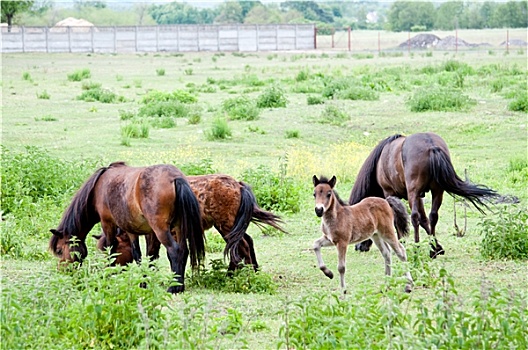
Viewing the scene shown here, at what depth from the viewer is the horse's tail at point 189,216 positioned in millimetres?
8531

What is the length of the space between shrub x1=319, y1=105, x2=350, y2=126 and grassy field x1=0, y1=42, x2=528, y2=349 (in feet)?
0.13

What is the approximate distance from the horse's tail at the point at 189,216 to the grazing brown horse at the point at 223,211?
0.45 m

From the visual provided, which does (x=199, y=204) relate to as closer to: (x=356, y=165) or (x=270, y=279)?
(x=270, y=279)

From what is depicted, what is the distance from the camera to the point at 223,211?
361 inches

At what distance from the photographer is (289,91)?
29.3m

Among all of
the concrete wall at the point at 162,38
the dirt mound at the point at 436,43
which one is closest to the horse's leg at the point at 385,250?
the dirt mound at the point at 436,43

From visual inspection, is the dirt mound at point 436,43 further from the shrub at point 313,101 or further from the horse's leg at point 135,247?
the horse's leg at point 135,247

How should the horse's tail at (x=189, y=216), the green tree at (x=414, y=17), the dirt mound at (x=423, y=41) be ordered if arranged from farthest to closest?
the green tree at (x=414, y=17) < the dirt mound at (x=423, y=41) < the horse's tail at (x=189, y=216)

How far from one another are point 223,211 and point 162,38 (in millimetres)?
52689

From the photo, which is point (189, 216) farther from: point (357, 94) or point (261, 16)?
point (261, 16)

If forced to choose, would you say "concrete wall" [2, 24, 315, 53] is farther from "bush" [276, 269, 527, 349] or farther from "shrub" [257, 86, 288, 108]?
"bush" [276, 269, 527, 349]

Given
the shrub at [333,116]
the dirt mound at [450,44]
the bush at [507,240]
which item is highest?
the dirt mound at [450,44]

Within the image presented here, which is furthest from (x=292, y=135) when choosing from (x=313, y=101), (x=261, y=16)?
(x=261, y=16)

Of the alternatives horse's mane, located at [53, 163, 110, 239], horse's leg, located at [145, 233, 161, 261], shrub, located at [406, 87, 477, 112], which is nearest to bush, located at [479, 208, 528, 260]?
horse's leg, located at [145, 233, 161, 261]
